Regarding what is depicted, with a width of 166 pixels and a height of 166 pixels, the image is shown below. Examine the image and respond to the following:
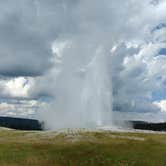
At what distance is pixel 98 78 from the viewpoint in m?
138

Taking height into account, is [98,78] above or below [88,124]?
above

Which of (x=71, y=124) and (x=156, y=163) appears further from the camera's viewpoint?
(x=71, y=124)

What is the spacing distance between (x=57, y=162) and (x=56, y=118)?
128 meters

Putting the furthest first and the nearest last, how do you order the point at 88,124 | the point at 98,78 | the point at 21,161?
the point at 98,78
the point at 88,124
the point at 21,161

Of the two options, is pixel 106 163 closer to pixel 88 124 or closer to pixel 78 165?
pixel 78 165

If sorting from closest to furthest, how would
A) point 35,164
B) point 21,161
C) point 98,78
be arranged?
point 35,164
point 21,161
point 98,78

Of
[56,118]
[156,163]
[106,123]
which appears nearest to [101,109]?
[106,123]


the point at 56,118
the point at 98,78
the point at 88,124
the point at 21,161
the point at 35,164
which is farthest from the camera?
the point at 56,118

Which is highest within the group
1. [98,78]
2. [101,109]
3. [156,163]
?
[98,78]

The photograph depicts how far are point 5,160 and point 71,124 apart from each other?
4320 inches

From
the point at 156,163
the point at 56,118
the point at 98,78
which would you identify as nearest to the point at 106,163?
the point at 156,163

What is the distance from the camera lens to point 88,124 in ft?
424

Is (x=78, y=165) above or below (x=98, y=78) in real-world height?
below

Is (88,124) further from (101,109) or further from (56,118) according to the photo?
(56,118)
